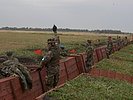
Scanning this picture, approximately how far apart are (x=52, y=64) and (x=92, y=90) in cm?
165

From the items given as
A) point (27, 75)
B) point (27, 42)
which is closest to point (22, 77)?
point (27, 75)

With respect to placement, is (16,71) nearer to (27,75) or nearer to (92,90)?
(27,75)

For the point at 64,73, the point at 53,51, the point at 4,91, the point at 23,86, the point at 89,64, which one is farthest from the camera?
the point at 89,64

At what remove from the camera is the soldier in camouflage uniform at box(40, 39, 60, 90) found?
38.8 ft

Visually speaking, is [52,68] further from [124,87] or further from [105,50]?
[105,50]

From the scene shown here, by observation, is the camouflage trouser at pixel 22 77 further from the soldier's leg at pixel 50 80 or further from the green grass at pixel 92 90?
the soldier's leg at pixel 50 80

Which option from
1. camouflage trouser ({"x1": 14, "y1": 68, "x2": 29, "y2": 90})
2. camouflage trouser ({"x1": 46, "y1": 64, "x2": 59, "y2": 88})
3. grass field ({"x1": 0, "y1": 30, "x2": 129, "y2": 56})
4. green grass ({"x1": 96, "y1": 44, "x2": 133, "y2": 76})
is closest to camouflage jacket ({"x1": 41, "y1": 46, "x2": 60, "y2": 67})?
camouflage trouser ({"x1": 46, "y1": 64, "x2": 59, "y2": 88})

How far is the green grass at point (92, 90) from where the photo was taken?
1036 cm

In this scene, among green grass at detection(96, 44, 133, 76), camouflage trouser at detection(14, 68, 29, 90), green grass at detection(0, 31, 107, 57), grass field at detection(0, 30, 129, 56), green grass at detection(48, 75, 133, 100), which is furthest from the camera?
grass field at detection(0, 30, 129, 56)

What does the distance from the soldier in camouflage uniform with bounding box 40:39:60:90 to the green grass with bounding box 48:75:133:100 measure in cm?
54

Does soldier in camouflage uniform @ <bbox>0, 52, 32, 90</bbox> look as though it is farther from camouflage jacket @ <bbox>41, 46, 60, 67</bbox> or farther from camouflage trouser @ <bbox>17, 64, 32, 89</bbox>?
camouflage jacket @ <bbox>41, 46, 60, 67</bbox>

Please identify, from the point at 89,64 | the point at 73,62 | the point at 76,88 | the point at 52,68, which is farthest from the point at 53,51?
the point at 89,64

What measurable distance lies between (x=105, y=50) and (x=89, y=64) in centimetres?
1201

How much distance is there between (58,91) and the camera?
10.6 meters
